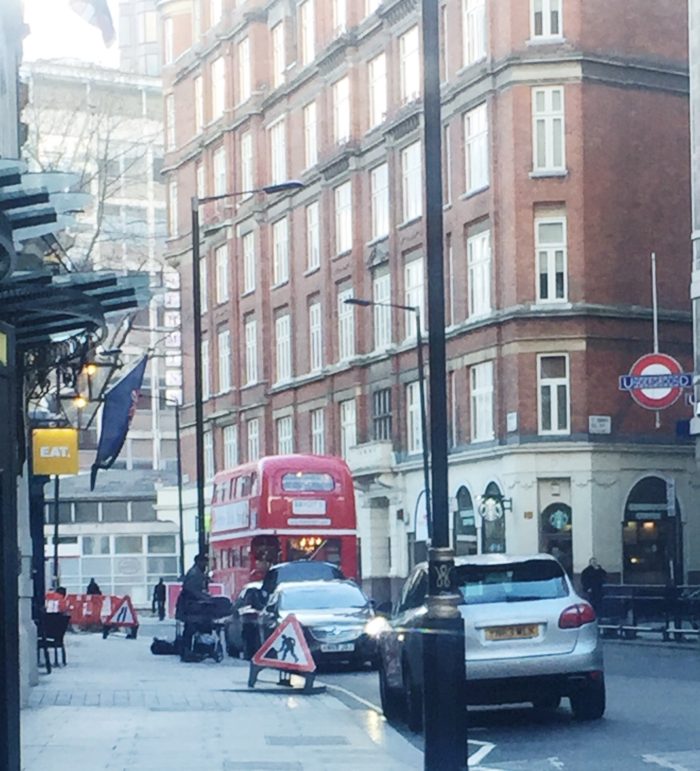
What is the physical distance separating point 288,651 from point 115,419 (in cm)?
692

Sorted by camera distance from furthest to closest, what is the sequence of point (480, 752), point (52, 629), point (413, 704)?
point (52, 629) < point (413, 704) < point (480, 752)

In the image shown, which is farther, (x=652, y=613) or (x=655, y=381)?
(x=652, y=613)

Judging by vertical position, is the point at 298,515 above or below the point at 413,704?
above

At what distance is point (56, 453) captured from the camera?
88.0 ft

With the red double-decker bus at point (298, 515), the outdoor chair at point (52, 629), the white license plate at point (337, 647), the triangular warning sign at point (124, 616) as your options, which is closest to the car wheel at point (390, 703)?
the white license plate at point (337, 647)

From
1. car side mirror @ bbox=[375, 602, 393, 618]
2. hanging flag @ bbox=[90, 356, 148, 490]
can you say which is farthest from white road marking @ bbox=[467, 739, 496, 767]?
hanging flag @ bbox=[90, 356, 148, 490]

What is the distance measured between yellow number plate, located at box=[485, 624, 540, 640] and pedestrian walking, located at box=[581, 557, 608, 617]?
24.6 metres

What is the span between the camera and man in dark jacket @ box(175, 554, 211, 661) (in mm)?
32469

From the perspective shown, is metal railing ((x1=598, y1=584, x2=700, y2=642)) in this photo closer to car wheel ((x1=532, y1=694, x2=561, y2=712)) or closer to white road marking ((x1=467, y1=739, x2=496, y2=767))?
car wheel ((x1=532, y1=694, x2=561, y2=712))

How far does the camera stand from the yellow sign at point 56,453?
26703 millimetres

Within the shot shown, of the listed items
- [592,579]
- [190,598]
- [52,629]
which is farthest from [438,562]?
[592,579]

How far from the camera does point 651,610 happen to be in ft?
129

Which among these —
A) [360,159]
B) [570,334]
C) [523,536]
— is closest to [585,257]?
[570,334]

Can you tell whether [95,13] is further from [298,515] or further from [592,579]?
[592,579]
